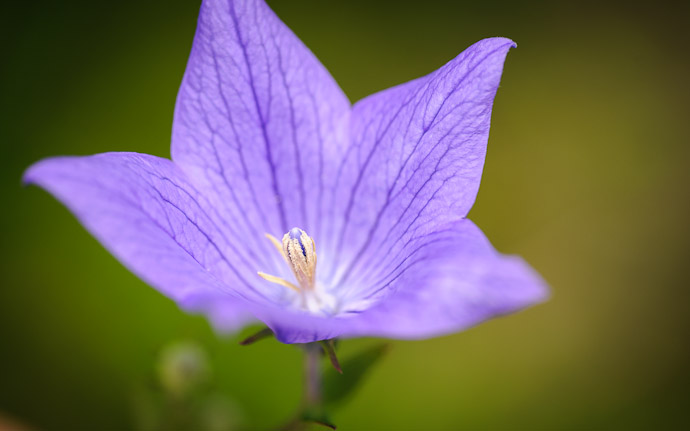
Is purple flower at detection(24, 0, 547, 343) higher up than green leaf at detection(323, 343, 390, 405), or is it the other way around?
purple flower at detection(24, 0, 547, 343)

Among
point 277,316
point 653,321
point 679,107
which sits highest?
point 277,316

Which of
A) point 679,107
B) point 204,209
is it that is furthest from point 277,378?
point 679,107

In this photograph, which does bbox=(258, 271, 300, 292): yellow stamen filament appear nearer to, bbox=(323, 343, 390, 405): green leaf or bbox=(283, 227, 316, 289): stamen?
bbox=(283, 227, 316, 289): stamen

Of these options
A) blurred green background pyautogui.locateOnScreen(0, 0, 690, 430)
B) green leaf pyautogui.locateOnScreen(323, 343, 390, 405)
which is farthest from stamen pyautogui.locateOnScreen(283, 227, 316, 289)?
blurred green background pyautogui.locateOnScreen(0, 0, 690, 430)

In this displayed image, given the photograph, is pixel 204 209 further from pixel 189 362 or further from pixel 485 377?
pixel 485 377

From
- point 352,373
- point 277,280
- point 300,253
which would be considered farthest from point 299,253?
point 352,373

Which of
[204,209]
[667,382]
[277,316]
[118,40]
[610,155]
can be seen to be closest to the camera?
[277,316]

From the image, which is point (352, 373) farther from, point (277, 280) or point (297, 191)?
point (297, 191)

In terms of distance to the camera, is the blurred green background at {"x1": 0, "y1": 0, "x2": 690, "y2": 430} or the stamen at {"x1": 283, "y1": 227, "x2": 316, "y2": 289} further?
the blurred green background at {"x1": 0, "y1": 0, "x2": 690, "y2": 430}
